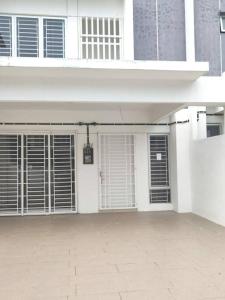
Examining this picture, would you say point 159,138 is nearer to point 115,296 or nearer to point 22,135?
point 22,135

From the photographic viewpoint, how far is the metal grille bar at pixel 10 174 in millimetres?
10078

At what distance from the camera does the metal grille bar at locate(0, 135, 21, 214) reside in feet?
33.1

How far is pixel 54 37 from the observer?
9.41 m

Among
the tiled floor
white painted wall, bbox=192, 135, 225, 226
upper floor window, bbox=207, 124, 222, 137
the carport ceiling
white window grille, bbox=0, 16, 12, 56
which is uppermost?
white window grille, bbox=0, 16, 12, 56

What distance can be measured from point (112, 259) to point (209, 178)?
4.29 meters

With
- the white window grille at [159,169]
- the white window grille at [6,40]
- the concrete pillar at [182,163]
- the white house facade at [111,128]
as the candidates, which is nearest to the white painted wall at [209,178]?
the white house facade at [111,128]

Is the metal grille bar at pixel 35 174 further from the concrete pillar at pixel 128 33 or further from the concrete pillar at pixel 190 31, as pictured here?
the concrete pillar at pixel 190 31

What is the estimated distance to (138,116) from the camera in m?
10.6

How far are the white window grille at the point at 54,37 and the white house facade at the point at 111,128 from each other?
0.03 m

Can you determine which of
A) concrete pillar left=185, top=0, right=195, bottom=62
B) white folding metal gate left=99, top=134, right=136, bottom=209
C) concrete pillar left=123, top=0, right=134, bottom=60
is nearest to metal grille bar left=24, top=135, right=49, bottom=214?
white folding metal gate left=99, top=134, right=136, bottom=209

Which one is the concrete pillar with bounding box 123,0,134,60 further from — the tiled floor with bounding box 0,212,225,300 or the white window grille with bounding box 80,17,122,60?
the tiled floor with bounding box 0,212,225,300

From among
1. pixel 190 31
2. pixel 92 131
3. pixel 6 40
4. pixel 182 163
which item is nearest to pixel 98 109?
pixel 92 131

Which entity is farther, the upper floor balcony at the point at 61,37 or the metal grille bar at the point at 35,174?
the metal grille bar at the point at 35,174

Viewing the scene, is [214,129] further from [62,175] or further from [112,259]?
[112,259]
